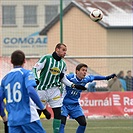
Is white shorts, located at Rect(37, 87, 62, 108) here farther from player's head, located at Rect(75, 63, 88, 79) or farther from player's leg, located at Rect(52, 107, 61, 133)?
player's head, located at Rect(75, 63, 88, 79)

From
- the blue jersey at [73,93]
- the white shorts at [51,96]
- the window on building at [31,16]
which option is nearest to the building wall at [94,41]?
the blue jersey at [73,93]

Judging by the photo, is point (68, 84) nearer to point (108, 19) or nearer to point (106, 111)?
point (106, 111)

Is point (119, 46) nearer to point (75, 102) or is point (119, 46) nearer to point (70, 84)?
point (75, 102)

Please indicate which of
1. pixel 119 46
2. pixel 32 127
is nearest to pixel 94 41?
pixel 119 46

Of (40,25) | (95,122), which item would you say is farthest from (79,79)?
(40,25)

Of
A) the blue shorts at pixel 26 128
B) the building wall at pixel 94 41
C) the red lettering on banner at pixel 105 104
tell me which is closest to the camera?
the blue shorts at pixel 26 128

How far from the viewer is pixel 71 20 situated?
26062 millimetres

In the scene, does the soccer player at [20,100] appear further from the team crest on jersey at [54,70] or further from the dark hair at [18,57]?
the team crest on jersey at [54,70]

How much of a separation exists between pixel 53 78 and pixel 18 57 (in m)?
4.09

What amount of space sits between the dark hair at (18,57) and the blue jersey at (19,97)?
Result: 104 millimetres

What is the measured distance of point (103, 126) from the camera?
1698cm

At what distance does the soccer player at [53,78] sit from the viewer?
12836mm

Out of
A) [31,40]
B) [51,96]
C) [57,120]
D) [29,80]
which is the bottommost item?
[57,120]

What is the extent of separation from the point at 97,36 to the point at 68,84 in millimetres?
12200
